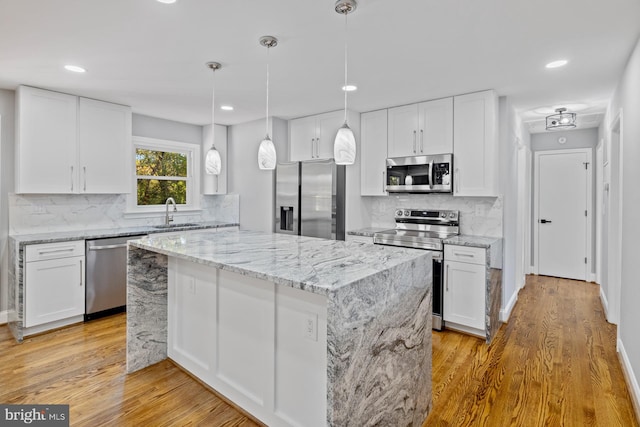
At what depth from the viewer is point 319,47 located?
2504mm

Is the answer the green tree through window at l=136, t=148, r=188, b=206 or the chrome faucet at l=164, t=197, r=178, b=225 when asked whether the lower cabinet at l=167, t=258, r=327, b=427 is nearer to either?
the chrome faucet at l=164, t=197, r=178, b=225

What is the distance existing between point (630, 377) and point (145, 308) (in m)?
3.58

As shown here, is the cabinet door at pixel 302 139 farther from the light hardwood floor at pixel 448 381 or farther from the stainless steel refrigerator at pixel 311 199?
the light hardwood floor at pixel 448 381

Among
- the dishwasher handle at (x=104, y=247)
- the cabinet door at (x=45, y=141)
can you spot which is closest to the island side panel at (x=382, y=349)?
the dishwasher handle at (x=104, y=247)

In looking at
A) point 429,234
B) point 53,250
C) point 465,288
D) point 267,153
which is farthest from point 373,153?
point 53,250

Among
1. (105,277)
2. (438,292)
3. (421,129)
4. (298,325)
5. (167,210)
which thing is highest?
(421,129)

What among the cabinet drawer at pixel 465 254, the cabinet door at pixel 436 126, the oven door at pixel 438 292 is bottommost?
the oven door at pixel 438 292

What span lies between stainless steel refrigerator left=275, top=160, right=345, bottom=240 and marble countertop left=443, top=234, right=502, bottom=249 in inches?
53.9

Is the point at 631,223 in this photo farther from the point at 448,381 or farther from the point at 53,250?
the point at 53,250

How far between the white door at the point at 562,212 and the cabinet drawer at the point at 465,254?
10.7ft

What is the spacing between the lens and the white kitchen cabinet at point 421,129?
374cm

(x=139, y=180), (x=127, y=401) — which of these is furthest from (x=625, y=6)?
(x=139, y=180)

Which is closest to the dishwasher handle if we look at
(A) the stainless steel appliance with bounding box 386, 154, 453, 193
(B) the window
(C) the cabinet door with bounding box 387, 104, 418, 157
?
(B) the window

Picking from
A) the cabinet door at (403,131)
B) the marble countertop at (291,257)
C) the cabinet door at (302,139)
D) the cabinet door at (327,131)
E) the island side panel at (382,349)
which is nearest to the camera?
the island side panel at (382,349)
